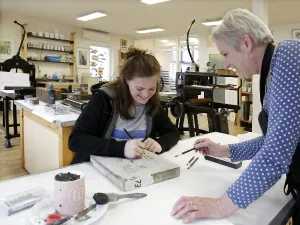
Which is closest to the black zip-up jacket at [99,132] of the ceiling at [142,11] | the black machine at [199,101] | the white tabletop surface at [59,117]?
the white tabletop surface at [59,117]

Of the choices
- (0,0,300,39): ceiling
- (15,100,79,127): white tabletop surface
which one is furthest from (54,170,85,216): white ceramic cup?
(0,0,300,39): ceiling

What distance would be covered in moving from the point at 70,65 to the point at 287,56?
304 inches

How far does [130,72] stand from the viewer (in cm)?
129

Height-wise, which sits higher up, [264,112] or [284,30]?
[284,30]

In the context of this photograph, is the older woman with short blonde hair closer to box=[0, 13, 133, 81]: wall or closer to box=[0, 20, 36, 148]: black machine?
box=[0, 20, 36, 148]: black machine

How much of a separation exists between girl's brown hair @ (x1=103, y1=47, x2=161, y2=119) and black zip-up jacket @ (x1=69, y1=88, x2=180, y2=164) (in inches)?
1.6

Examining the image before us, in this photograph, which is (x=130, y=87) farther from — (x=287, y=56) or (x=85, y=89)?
(x=85, y=89)

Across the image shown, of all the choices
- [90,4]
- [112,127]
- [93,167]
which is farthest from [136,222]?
[90,4]

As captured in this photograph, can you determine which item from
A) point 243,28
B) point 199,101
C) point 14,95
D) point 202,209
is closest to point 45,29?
point 14,95

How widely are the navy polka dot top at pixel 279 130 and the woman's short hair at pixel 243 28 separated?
0.33ft

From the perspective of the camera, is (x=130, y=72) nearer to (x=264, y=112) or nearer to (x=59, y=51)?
(x=264, y=112)

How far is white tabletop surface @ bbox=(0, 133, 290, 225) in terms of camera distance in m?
0.70

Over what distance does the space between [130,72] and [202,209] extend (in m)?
0.78

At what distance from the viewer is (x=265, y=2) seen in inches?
166
